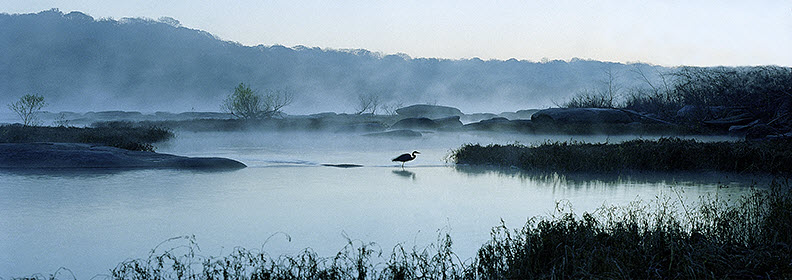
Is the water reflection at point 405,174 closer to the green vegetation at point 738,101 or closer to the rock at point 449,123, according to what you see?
the green vegetation at point 738,101

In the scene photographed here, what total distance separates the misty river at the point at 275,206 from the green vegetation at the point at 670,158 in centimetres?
100

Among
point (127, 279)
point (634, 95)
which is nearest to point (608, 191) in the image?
point (127, 279)

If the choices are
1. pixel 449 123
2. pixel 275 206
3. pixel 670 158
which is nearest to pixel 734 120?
pixel 670 158

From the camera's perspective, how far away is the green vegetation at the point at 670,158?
13398mm

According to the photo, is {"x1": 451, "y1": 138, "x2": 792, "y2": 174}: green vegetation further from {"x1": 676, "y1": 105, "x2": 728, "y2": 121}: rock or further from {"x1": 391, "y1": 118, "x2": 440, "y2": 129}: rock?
{"x1": 391, "y1": 118, "x2": 440, "y2": 129}: rock

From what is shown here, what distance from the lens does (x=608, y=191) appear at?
1072 centimetres

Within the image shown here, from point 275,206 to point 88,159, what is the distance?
765cm

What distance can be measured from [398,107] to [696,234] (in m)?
65.8

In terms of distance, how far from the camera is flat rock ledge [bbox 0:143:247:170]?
14.4 meters

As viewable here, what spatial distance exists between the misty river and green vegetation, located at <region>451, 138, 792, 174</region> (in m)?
1.00

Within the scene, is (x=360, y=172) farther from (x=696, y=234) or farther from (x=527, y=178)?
(x=696, y=234)

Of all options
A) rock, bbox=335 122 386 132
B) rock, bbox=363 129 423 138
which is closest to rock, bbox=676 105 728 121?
rock, bbox=363 129 423 138

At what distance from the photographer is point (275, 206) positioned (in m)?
9.17

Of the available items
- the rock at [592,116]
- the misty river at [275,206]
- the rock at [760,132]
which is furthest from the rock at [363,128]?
the misty river at [275,206]
